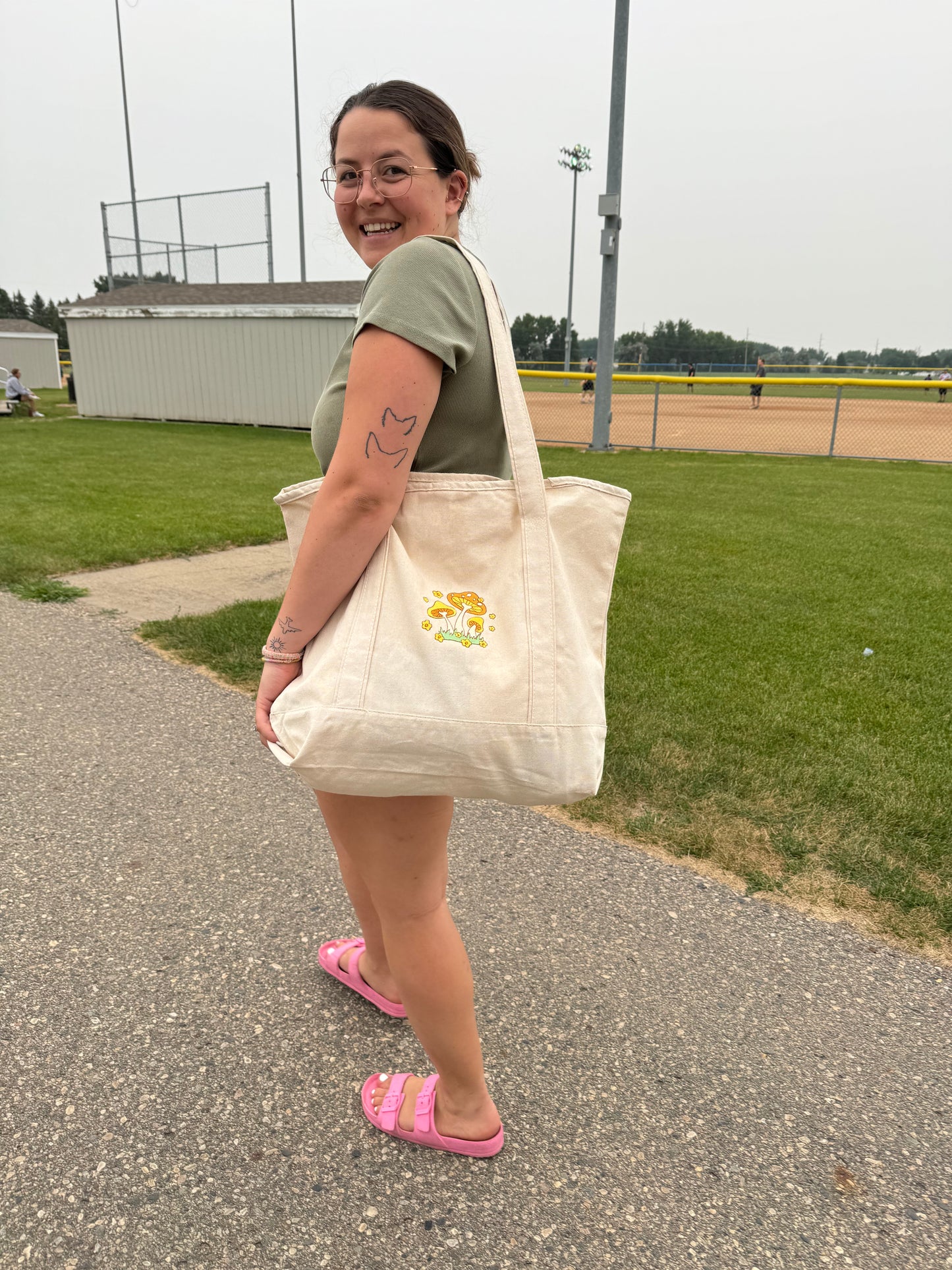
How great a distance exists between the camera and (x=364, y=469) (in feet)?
4.00

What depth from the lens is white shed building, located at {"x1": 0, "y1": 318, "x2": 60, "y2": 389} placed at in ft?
118

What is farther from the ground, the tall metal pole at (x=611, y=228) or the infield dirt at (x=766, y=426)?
the tall metal pole at (x=611, y=228)

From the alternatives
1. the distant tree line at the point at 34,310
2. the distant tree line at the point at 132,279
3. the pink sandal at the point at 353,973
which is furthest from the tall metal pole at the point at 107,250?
the distant tree line at the point at 34,310

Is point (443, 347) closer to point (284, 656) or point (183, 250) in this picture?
point (284, 656)

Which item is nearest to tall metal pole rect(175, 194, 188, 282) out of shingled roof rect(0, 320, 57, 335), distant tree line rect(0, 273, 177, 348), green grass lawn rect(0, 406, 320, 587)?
green grass lawn rect(0, 406, 320, 587)

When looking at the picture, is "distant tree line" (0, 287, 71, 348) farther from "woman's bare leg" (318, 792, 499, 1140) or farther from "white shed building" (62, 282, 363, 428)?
"woman's bare leg" (318, 792, 499, 1140)

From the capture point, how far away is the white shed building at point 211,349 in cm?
1784

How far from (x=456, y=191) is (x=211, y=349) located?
19466mm

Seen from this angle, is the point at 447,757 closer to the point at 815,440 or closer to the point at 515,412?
the point at 515,412

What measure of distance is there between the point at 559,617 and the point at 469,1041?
0.88m

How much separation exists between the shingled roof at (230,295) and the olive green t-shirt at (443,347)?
54.5 ft

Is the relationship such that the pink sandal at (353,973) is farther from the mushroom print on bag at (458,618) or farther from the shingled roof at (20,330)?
the shingled roof at (20,330)

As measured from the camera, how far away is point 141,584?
588cm

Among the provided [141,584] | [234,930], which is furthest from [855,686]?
[141,584]
